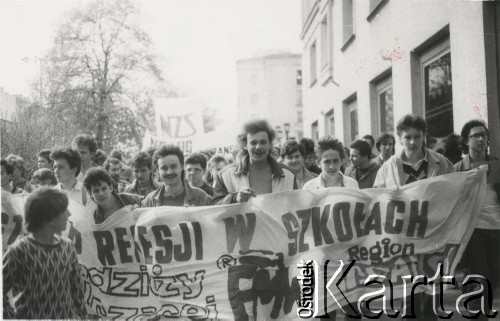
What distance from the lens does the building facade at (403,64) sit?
605cm

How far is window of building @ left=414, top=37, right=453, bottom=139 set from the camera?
23.3ft

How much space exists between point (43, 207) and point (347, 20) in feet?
29.8

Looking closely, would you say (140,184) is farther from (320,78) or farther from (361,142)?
(320,78)

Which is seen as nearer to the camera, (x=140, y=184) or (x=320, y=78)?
(x=140, y=184)

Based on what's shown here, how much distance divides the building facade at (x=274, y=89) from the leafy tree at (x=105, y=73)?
3.59 meters

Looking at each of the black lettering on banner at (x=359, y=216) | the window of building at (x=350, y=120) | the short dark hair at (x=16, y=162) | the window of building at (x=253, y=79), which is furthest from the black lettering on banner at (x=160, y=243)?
the window of building at (x=253, y=79)

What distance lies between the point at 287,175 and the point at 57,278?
1.96 metres

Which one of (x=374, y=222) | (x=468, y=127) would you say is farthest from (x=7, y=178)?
(x=468, y=127)

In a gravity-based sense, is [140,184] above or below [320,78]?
below

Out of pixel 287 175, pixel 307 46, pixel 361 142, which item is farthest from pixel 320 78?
pixel 287 175

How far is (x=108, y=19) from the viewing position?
562 inches

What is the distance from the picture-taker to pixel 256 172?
4.65 meters

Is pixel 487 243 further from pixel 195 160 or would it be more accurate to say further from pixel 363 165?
pixel 195 160

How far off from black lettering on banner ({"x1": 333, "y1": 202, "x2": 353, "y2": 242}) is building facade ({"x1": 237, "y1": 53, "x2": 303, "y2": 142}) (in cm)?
1493
